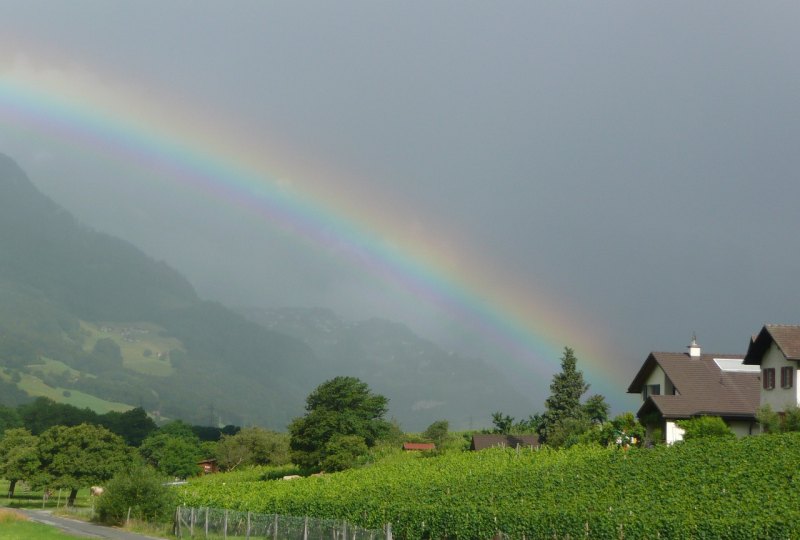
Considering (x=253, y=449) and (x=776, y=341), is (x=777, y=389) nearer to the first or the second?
(x=776, y=341)

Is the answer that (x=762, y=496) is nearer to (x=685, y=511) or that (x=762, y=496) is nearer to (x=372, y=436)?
(x=685, y=511)

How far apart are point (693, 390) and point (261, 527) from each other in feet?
111

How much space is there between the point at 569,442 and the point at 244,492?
90.7ft

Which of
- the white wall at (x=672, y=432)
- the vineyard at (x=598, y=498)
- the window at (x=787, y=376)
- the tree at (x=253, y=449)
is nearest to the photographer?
the vineyard at (x=598, y=498)

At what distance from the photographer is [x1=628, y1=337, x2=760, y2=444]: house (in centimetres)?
6191

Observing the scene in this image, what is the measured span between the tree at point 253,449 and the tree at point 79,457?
109 feet

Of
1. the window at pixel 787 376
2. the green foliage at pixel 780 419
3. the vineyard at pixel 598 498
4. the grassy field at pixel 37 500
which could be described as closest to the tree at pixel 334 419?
the grassy field at pixel 37 500

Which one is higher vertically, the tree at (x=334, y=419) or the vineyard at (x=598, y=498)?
the tree at (x=334, y=419)

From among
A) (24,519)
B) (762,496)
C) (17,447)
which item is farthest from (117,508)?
(17,447)

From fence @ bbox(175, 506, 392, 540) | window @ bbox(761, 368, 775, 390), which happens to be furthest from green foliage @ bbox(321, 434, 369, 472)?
window @ bbox(761, 368, 775, 390)

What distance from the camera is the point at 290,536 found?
46.3 m

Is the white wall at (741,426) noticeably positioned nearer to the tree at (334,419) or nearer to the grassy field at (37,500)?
the tree at (334,419)

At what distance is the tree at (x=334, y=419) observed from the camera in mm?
95938

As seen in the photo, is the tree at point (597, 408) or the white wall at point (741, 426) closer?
the white wall at point (741, 426)
